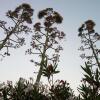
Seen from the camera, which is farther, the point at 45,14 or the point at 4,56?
the point at 45,14

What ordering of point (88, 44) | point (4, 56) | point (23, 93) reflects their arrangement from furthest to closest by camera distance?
point (88, 44) < point (4, 56) < point (23, 93)

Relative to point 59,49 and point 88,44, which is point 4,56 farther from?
point 88,44

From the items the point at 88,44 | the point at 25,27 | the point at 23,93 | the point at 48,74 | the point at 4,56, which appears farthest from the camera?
the point at 88,44

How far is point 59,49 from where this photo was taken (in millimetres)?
17641

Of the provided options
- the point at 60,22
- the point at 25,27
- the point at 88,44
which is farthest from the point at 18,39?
the point at 88,44

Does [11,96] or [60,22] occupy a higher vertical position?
[60,22]

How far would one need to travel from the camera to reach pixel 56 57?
17.3m

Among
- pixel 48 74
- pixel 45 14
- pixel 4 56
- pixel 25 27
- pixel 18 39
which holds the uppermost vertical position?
pixel 45 14

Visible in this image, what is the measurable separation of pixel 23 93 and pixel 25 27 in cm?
1290

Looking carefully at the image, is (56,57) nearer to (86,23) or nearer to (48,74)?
(86,23)

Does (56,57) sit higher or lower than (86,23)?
lower

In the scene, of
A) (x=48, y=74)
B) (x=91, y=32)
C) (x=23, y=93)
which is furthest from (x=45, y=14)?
(x=48, y=74)

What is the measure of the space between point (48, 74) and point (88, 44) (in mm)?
16611

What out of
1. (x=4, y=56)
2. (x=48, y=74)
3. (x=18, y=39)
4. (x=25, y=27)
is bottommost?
(x=48, y=74)
